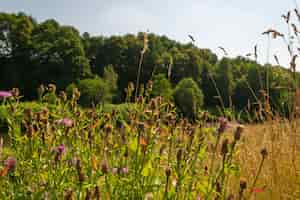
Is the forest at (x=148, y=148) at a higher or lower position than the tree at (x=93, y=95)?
lower

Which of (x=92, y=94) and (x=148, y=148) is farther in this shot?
(x=92, y=94)

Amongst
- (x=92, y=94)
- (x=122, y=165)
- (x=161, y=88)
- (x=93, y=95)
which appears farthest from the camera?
(x=93, y=95)

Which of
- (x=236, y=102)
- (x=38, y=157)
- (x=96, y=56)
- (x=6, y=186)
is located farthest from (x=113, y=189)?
(x=96, y=56)

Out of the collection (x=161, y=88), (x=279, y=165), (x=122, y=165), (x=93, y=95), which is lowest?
(x=279, y=165)

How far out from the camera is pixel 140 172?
1307 millimetres

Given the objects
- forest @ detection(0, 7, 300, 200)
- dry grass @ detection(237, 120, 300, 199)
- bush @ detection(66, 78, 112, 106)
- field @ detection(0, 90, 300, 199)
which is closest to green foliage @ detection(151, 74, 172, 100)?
forest @ detection(0, 7, 300, 200)

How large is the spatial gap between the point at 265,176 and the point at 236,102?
83.6ft

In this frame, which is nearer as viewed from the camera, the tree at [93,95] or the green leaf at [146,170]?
the green leaf at [146,170]

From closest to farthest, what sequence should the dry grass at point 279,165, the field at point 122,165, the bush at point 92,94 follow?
1. the field at point 122,165
2. the dry grass at point 279,165
3. the bush at point 92,94

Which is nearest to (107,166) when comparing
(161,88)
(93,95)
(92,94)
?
(161,88)

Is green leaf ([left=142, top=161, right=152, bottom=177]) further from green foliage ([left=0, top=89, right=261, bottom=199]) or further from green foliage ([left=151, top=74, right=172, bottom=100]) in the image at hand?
green foliage ([left=151, top=74, right=172, bottom=100])

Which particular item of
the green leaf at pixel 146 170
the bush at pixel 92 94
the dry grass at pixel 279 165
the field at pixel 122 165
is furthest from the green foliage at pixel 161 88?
the green leaf at pixel 146 170

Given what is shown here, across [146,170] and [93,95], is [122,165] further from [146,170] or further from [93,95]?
[93,95]

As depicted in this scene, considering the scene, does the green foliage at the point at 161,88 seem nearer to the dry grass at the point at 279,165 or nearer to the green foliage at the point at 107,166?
the dry grass at the point at 279,165
